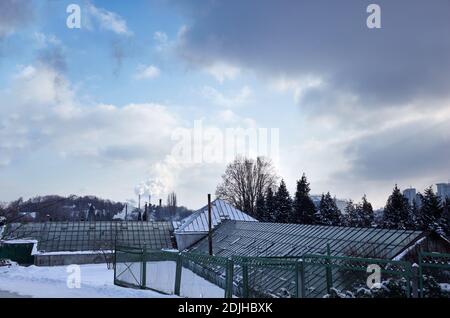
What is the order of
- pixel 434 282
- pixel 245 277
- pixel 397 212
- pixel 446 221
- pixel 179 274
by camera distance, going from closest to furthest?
pixel 434 282 → pixel 245 277 → pixel 179 274 → pixel 446 221 → pixel 397 212

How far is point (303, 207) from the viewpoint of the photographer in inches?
1998

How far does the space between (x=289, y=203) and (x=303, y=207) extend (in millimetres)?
3527

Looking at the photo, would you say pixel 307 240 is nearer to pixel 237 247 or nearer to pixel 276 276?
pixel 237 247

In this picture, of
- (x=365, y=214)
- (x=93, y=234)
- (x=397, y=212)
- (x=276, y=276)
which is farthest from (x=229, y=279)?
(x=365, y=214)

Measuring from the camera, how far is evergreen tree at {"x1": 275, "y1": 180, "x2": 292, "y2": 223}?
53.1 metres

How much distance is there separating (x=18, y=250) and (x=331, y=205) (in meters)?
38.4

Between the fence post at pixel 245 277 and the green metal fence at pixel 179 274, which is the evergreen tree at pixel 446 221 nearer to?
the green metal fence at pixel 179 274

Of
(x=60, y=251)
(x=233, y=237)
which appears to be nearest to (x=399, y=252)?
(x=233, y=237)

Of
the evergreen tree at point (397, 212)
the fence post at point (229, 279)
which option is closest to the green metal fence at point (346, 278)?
the fence post at point (229, 279)

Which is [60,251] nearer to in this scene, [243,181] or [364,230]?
[364,230]

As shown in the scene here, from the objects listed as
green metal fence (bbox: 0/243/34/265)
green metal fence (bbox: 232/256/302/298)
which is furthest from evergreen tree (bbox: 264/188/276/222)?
green metal fence (bbox: 232/256/302/298)

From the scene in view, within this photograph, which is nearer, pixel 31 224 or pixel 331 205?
pixel 31 224

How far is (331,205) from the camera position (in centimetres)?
5147

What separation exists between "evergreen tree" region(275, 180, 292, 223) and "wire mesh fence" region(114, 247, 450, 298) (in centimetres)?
3968
